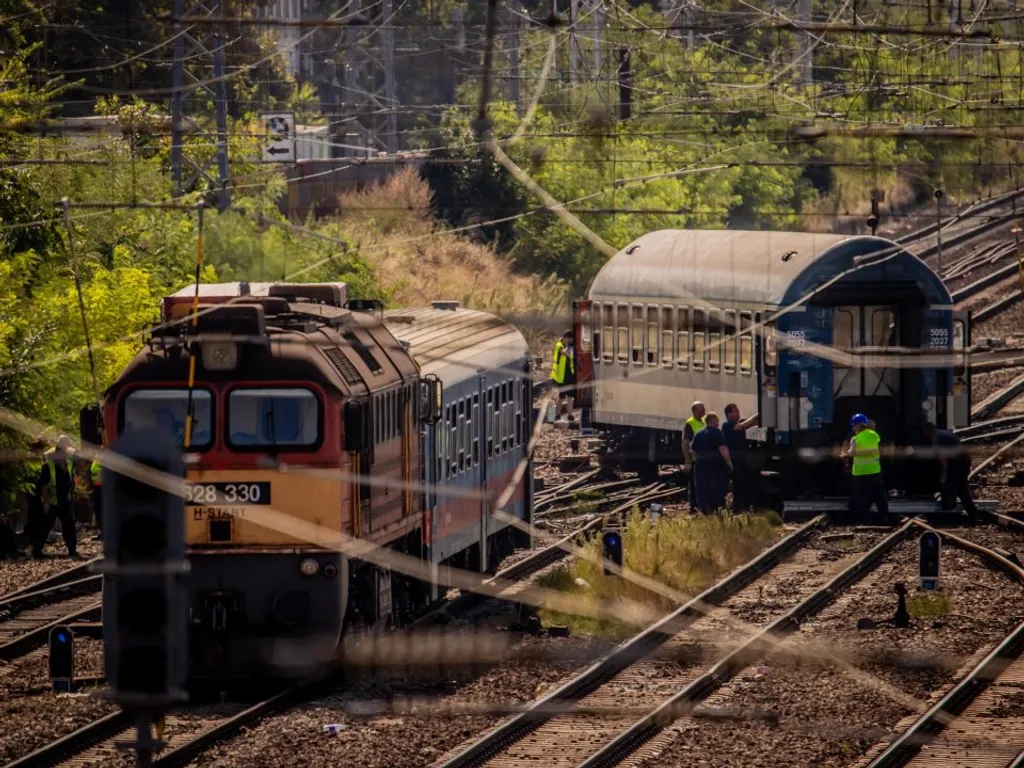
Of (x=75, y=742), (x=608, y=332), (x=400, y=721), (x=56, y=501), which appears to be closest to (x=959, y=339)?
(x=608, y=332)

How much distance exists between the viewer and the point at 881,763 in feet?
43.7

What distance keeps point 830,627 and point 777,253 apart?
8.72 metres

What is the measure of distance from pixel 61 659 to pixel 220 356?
8.20 ft

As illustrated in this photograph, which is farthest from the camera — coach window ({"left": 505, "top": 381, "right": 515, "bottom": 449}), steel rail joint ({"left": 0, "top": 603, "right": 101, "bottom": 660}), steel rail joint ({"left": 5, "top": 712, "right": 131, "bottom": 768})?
coach window ({"left": 505, "top": 381, "right": 515, "bottom": 449})

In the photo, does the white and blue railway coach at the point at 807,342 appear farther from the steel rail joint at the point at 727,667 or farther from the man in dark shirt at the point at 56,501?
the man in dark shirt at the point at 56,501

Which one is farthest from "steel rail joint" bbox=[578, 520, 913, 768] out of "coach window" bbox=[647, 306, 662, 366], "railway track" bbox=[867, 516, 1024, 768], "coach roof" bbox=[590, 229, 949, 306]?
"coach window" bbox=[647, 306, 662, 366]

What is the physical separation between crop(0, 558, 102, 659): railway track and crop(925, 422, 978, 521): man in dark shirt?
9.47 meters

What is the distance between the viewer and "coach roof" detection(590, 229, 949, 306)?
25.6 metres

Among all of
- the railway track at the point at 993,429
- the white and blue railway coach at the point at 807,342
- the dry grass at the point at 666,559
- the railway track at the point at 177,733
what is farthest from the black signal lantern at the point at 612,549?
the railway track at the point at 993,429

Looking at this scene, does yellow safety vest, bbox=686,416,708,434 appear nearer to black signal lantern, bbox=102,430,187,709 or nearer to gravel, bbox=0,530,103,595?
gravel, bbox=0,530,103,595

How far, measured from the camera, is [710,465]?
24.5 meters

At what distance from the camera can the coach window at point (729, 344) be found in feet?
86.8

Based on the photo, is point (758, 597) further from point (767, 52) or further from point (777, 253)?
point (767, 52)


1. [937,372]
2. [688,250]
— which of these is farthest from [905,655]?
[688,250]
